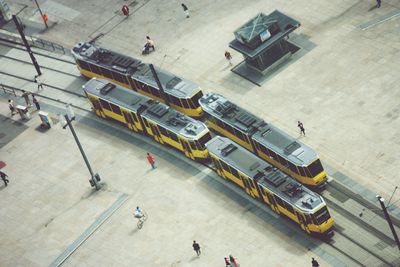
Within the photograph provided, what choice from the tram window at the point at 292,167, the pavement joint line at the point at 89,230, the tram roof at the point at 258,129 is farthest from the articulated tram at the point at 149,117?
the tram window at the point at 292,167

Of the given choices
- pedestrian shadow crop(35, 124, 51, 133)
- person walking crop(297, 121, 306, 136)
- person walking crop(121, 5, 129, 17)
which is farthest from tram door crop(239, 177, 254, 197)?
person walking crop(121, 5, 129, 17)

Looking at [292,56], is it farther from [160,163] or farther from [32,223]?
[32,223]

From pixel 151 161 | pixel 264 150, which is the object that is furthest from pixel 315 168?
pixel 151 161

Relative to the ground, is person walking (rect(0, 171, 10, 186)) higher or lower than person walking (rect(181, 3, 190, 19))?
lower

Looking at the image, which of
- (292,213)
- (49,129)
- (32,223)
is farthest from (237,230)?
(49,129)

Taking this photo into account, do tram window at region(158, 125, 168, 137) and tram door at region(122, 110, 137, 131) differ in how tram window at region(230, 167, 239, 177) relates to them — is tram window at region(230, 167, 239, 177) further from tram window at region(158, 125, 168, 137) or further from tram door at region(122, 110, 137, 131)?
tram door at region(122, 110, 137, 131)

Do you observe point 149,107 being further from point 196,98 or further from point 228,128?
point 228,128

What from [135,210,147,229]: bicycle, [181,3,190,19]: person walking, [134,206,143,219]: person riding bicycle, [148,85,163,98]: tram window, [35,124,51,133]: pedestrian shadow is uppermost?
[181,3,190,19]: person walking
